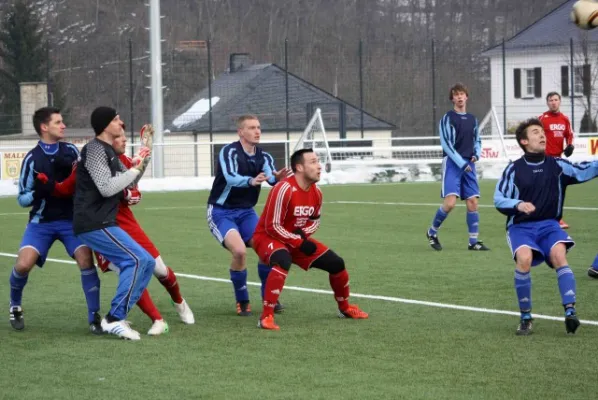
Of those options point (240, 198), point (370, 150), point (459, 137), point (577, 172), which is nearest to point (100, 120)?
point (240, 198)

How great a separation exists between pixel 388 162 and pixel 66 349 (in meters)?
22.8

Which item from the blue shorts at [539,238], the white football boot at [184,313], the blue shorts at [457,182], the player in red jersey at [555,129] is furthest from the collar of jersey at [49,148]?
the player in red jersey at [555,129]

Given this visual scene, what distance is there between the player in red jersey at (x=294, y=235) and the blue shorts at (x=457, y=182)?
545 centimetres

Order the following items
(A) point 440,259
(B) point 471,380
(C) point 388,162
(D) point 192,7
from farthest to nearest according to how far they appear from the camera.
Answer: (D) point 192,7 → (C) point 388,162 → (A) point 440,259 → (B) point 471,380

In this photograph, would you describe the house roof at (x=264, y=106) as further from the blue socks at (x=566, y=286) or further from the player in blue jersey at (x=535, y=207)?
the blue socks at (x=566, y=286)

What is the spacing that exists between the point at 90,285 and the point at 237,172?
5.37 feet

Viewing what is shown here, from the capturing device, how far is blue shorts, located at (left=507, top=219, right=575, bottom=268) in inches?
338

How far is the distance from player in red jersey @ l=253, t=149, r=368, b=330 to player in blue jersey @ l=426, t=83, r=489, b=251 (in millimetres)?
5315

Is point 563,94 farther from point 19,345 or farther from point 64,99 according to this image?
point 19,345

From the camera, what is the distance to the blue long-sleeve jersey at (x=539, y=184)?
8.68 meters

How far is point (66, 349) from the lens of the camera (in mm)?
8328

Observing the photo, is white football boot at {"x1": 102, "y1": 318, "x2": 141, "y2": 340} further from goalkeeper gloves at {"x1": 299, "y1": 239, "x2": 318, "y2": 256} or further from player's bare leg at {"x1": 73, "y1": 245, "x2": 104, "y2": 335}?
goalkeeper gloves at {"x1": 299, "y1": 239, "x2": 318, "y2": 256}

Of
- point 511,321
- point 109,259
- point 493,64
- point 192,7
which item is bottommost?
point 511,321

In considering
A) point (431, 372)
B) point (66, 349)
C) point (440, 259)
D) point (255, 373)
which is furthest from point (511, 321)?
point (440, 259)
